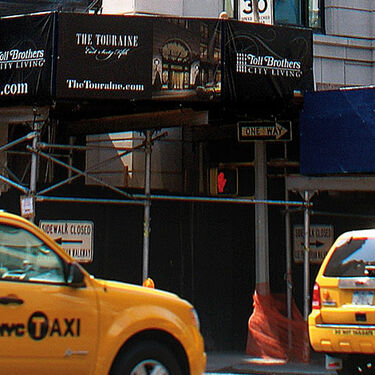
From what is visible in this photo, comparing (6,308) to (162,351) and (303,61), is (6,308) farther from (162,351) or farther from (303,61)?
(303,61)

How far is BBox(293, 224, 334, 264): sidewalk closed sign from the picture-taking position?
1514 cm

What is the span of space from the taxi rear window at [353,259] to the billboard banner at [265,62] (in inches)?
139

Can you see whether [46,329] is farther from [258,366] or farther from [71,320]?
[258,366]

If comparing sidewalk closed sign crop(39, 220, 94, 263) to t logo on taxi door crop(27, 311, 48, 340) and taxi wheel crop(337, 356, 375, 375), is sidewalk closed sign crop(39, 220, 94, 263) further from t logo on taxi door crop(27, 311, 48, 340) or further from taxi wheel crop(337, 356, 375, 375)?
t logo on taxi door crop(27, 311, 48, 340)

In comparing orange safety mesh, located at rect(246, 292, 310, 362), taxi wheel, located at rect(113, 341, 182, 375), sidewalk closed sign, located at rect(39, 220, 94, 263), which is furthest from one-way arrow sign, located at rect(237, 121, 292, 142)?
taxi wheel, located at rect(113, 341, 182, 375)

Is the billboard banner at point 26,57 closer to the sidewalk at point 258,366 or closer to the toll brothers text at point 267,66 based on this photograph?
the toll brothers text at point 267,66

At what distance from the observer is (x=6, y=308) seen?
269 inches

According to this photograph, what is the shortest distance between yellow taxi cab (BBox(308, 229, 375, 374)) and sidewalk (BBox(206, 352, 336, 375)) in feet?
7.47

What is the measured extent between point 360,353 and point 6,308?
5090 millimetres

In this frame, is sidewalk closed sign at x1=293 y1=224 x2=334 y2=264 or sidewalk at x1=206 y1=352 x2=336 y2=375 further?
sidewalk closed sign at x1=293 y1=224 x2=334 y2=264

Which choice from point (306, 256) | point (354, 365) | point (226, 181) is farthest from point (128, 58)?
point (354, 365)

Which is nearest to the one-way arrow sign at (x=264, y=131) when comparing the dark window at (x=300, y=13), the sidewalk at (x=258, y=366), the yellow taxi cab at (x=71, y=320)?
the sidewalk at (x=258, y=366)

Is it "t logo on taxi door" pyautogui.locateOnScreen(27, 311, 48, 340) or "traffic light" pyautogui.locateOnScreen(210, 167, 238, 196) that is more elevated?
"traffic light" pyautogui.locateOnScreen(210, 167, 238, 196)

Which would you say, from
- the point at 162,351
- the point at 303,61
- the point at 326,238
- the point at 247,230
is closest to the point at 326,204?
the point at 326,238
